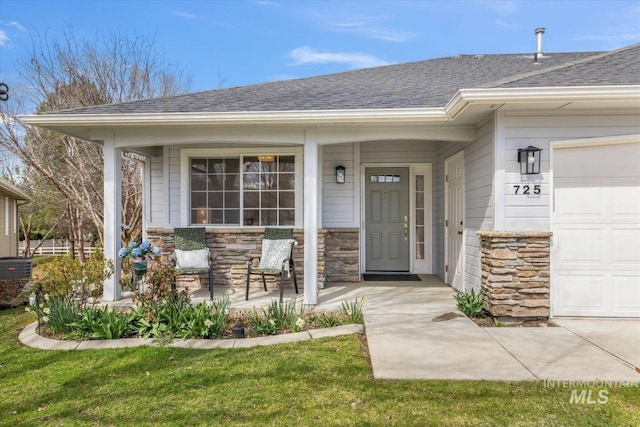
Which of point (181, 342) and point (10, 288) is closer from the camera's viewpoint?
point (181, 342)

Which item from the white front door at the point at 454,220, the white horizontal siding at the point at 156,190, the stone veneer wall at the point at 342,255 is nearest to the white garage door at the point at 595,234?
the white front door at the point at 454,220

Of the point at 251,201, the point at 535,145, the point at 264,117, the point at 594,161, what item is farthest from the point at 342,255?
the point at 594,161

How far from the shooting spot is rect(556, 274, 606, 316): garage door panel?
420 centimetres

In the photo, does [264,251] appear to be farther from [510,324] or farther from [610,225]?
[610,225]

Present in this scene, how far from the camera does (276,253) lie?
218 inches

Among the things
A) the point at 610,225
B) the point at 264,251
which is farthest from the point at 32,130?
the point at 610,225

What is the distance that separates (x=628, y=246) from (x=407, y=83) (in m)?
3.66

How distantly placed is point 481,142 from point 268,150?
3095 millimetres

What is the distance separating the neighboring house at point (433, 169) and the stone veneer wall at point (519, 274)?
15mm

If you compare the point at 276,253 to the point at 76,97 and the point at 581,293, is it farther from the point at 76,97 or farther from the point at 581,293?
the point at 76,97

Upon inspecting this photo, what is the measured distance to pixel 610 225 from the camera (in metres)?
4.18

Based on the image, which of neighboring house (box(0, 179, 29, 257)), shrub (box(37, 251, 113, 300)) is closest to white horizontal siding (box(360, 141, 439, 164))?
shrub (box(37, 251, 113, 300))

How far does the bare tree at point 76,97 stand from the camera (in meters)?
9.41

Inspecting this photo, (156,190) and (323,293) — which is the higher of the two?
(156,190)
